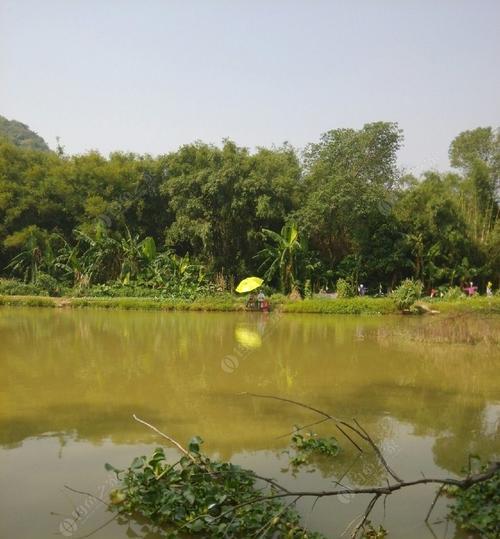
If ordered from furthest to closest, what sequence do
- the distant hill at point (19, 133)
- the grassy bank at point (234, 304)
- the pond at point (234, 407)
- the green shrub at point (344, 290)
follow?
1. the distant hill at point (19, 133)
2. the green shrub at point (344, 290)
3. the grassy bank at point (234, 304)
4. the pond at point (234, 407)

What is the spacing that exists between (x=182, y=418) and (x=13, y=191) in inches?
782

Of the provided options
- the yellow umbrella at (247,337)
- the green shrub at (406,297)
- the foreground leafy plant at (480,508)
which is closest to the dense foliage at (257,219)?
the green shrub at (406,297)

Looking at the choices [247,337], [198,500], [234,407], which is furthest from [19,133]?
[198,500]

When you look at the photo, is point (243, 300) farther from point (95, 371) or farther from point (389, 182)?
point (95, 371)

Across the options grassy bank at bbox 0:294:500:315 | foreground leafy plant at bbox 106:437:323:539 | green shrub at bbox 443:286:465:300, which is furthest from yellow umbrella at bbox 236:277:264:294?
foreground leafy plant at bbox 106:437:323:539

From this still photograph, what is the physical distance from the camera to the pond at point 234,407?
14.5 feet

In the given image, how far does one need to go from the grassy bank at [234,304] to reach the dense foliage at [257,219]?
1.59 meters

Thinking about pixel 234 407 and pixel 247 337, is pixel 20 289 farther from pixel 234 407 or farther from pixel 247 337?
pixel 234 407

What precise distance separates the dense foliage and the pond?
7613 mm

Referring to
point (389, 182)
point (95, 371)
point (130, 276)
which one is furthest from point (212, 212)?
point (95, 371)

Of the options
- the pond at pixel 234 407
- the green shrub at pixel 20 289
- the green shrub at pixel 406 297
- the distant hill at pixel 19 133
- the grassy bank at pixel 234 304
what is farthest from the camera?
the distant hill at pixel 19 133

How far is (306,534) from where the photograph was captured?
3.78 metres

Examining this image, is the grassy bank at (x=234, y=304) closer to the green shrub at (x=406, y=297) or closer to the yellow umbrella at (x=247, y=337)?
the green shrub at (x=406, y=297)

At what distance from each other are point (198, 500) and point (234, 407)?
2928mm
